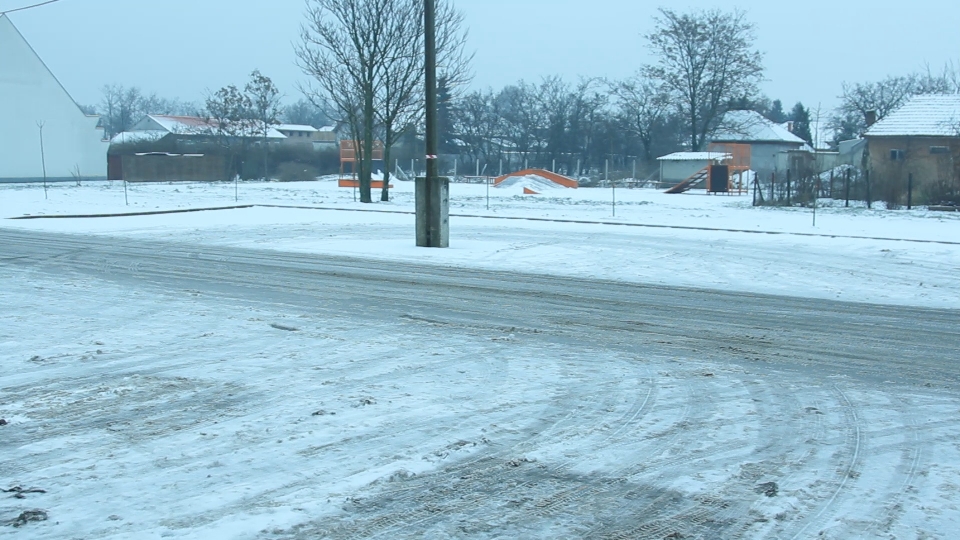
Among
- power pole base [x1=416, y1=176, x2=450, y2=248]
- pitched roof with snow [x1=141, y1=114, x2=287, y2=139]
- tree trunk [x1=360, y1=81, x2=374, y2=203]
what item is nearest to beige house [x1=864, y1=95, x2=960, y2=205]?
tree trunk [x1=360, y1=81, x2=374, y2=203]

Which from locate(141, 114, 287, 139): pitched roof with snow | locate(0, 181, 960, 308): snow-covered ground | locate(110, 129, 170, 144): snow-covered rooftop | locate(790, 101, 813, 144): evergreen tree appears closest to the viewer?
locate(0, 181, 960, 308): snow-covered ground

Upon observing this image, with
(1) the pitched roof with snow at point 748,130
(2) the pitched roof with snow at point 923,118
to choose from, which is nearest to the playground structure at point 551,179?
(2) the pitched roof with snow at point 923,118

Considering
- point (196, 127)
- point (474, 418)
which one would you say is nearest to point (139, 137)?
point (196, 127)

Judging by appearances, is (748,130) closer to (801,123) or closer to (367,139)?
(801,123)

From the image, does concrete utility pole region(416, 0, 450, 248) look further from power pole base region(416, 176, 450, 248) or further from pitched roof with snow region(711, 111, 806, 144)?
pitched roof with snow region(711, 111, 806, 144)

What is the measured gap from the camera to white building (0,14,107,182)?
210 ft

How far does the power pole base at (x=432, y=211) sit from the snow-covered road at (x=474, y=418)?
6383mm

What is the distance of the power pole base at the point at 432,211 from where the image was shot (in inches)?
690

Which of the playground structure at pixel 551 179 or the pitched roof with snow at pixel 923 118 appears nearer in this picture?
the pitched roof with snow at pixel 923 118

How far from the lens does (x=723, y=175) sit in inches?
2179

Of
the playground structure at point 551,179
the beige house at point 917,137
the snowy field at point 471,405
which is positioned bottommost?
the snowy field at point 471,405

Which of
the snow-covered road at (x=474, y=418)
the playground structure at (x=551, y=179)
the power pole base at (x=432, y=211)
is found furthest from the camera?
the playground structure at (x=551, y=179)

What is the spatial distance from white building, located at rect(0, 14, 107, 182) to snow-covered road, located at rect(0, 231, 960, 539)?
6029cm

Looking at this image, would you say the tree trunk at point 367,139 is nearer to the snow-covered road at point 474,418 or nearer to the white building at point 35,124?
the snow-covered road at point 474,418
